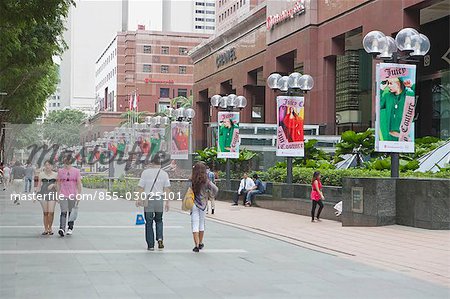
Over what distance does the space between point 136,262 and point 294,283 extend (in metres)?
2.96

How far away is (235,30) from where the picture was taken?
6003 cm

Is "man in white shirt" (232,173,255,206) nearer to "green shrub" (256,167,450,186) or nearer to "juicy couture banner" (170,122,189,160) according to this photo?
"green shrub" (256,167,450,186)

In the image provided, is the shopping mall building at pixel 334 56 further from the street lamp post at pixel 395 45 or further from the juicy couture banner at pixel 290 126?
the street lamp post at pixel 395 45

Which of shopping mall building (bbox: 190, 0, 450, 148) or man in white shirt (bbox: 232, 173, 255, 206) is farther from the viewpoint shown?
shopping mall building (bbox: 190, 0, 450, 148)

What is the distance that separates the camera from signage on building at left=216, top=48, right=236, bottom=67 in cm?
6147

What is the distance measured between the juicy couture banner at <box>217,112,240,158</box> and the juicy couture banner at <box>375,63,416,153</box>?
13335 mm

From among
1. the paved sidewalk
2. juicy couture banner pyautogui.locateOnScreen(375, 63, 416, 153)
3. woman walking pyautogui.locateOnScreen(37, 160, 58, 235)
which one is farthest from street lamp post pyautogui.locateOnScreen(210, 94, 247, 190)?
woman walking pyautogui.locateOnScreen(37, 160, 58, 235)

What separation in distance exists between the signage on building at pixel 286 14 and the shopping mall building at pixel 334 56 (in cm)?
7

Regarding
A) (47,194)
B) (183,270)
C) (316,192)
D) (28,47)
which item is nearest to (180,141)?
Result: (28,47)

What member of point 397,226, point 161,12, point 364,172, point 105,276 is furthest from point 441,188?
point 161,12

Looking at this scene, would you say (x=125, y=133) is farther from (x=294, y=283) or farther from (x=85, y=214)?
(x=294, y=283)

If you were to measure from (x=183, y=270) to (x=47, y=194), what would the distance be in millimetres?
6108

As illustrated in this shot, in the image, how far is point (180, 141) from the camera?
3728 cm

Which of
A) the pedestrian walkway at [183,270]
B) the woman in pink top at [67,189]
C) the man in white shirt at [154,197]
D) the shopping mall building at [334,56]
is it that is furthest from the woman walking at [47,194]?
the shopping mall building at [334,56]
